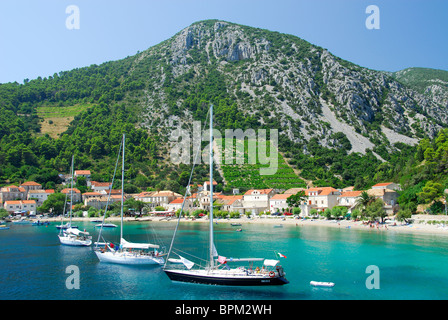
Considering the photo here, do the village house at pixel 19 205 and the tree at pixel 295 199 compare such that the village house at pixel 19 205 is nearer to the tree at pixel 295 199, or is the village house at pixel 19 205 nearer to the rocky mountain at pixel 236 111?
the rocky mountain at pixel 236 111

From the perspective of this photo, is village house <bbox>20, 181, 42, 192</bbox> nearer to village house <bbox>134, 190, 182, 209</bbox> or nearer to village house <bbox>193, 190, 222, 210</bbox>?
village house <bbox>134, 190, 182, 209</bbox>

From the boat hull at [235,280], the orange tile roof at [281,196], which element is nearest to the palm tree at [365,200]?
the orange tile roof at [281,196]

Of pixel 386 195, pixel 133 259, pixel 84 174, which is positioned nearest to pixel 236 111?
pixel 84 174

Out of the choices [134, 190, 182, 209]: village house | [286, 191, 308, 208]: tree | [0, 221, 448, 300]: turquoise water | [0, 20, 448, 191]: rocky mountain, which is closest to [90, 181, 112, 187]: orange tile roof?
[0, 20, 448, 191]: rocky mountain

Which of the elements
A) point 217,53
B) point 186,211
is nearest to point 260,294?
point 186,211
